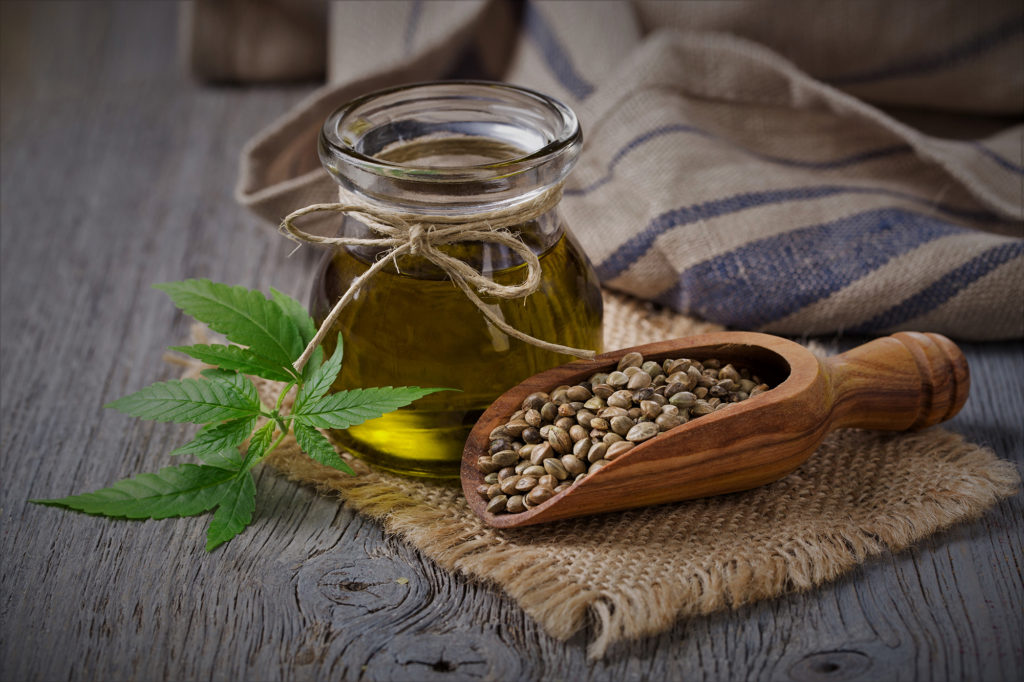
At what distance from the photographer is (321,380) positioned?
848mm

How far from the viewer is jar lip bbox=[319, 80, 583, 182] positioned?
0.79 metres

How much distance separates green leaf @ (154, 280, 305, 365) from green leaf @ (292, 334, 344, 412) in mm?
43

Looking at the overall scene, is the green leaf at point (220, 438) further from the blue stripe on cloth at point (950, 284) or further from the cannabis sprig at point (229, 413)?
the blue stripe on cloth at point (950, 284)

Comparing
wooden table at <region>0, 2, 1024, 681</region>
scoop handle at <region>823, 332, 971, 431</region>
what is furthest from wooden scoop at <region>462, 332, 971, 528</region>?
wooden table at <region>0, 2, 1024, 681</region>

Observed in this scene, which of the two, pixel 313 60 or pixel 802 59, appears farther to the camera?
pixel 313 60

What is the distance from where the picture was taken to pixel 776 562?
0.77m

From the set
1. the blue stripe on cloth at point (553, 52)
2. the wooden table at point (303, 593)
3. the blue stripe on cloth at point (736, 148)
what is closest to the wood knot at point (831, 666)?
the wooden table at point (303, 593)

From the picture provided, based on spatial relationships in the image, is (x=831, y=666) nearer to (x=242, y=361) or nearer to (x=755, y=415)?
(x=755, y=415)

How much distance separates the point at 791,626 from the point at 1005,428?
Result: 1.28 ft

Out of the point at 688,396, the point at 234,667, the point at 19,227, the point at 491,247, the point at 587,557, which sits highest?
the point at 19,227

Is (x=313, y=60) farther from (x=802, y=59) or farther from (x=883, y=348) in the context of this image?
(x=883, y=348)

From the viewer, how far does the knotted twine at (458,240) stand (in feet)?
2.68

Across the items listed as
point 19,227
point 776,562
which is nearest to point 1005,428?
point 776,562

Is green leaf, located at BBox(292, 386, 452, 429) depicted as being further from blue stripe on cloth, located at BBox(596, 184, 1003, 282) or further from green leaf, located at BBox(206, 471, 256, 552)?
blue stripe on cloth, located at BBox(596, 184, 1003, 282)
